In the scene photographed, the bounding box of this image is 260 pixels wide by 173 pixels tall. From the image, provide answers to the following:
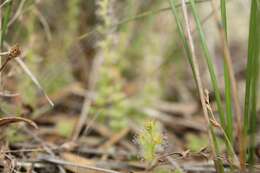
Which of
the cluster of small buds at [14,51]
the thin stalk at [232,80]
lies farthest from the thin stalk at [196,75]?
the cluster of small buds at [14,51]

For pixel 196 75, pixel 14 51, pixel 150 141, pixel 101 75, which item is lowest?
pixel 150 141

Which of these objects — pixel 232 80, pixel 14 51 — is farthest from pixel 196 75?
pixel 14 51

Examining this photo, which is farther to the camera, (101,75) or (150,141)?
(101,75)

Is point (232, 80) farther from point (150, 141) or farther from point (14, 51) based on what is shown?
point (14, 51)

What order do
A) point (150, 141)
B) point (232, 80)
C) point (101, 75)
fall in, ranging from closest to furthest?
point (232, 80) → point (150, 141) → point (101, 75)

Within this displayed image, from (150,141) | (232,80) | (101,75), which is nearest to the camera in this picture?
(232,80)

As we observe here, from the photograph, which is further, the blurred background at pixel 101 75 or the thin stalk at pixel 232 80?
the blurred background at pixel 101 75

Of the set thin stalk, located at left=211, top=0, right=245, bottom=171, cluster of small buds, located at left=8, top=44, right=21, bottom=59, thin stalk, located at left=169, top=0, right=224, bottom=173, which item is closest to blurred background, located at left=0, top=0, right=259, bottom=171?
cluster of small buds, located at left=8, top=44, right=21, bottom=59

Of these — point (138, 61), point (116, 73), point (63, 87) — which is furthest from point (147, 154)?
point (138, 61)

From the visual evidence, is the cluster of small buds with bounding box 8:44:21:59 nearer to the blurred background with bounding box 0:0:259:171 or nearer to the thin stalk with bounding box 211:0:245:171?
the blurred background with bounding box 0:0:259:171

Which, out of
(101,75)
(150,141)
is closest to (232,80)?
(150,141)

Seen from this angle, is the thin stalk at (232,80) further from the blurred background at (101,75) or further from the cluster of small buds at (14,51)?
the blurred background at (101,75)

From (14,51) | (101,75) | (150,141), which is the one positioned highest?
(101,75)

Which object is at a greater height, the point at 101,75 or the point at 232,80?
the point at 101,75
